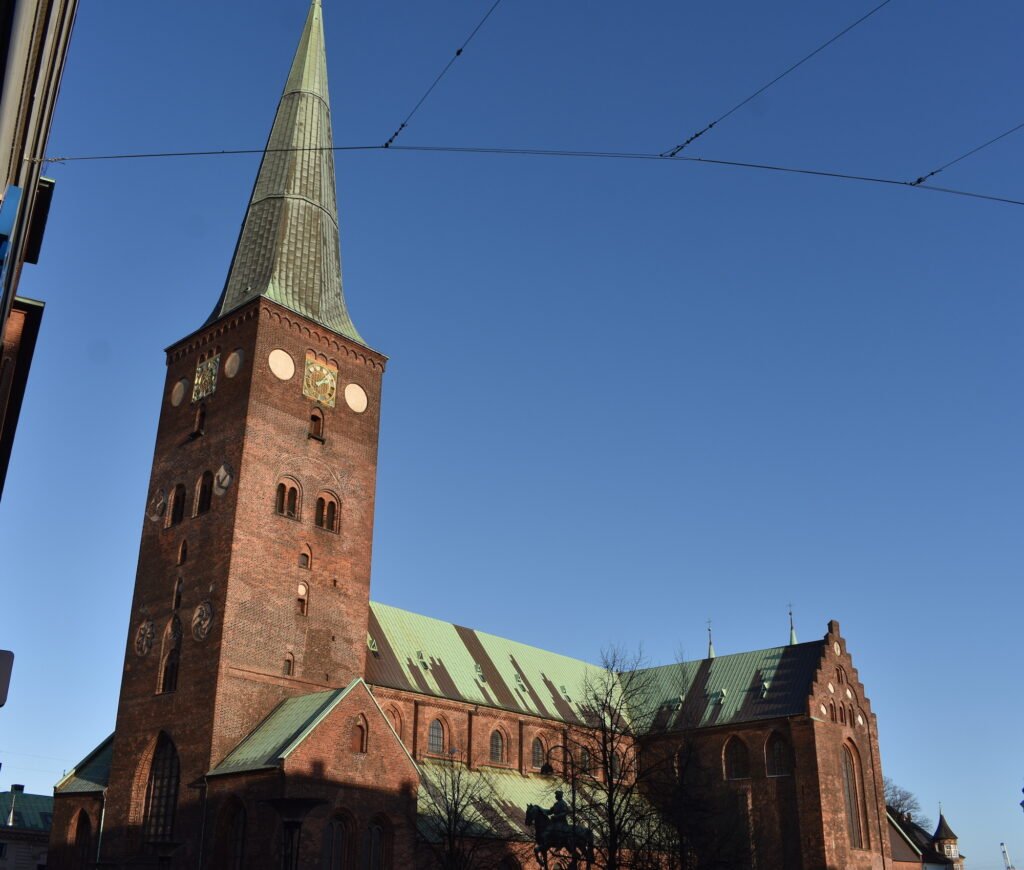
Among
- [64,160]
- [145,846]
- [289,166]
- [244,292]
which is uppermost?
[289,166]

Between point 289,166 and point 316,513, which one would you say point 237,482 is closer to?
point 316,513

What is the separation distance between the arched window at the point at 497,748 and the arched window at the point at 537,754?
1.88 meters

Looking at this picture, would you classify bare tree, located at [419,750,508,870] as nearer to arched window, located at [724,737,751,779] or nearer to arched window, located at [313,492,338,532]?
arched window, located at [313,492,338,532]

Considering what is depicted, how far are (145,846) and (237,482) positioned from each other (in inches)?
492

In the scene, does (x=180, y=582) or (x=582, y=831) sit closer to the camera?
(x=582, y=831)

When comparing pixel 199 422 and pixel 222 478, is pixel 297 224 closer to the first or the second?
pixel 199 422

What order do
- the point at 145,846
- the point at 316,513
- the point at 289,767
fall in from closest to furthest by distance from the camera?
1. the point at 289,767
2. the point at 145,846
3. the point at 316,513

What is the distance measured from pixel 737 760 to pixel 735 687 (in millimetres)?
4058

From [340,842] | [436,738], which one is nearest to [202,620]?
[340,842]

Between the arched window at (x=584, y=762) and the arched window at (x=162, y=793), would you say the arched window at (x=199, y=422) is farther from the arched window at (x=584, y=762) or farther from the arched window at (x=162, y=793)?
the arched window at (x=584, y=762)

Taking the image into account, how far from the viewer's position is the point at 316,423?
42.9 metres

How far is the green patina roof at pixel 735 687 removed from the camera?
52375mm

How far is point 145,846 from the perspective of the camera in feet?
118

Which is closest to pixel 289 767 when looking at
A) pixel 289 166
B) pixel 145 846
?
pixel 145 846
